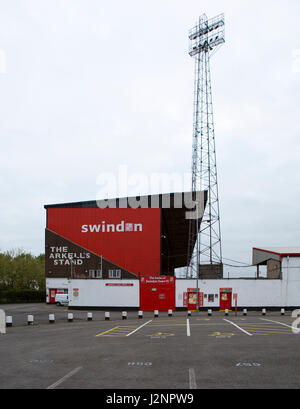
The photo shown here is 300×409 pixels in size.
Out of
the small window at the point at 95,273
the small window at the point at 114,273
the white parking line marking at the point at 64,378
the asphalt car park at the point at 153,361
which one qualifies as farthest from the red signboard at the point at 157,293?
the white parking line marking at the point at 64,378

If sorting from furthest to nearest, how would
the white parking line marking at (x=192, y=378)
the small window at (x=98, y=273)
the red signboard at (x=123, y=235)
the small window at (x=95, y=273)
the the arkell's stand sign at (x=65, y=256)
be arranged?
the the arkell's stand sign at (x=65, y=256), the small window at (x=95, y=273), the small window at (x=98, y=273), the red signboard at (x=123, y=235), the white parking line marking at (x=192, y=378)

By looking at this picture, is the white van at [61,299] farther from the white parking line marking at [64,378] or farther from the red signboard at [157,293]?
the white parking line marking at [64,378]

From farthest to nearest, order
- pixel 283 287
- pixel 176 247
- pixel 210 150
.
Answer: pixel 176 247 < pixel 210 150 < pixel 283 287

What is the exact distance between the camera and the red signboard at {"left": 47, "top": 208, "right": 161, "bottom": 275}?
174 feet

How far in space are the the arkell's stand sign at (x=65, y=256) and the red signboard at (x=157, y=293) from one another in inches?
577

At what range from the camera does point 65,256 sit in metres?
56.7

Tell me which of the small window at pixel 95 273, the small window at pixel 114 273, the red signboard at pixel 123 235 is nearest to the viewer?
the red signboard at pixel 123 235

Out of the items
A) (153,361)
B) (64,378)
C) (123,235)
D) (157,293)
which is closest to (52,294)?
(123,235)

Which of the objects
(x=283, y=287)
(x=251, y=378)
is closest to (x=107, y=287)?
(x=283, y=287)

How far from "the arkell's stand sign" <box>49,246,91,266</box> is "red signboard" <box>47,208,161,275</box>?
142cm

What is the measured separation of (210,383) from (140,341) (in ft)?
28.1

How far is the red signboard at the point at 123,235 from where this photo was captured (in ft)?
174
